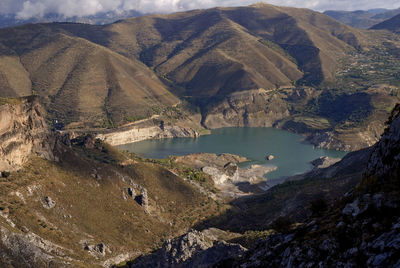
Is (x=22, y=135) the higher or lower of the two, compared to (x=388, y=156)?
lower

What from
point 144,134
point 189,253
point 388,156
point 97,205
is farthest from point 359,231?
point 144,134

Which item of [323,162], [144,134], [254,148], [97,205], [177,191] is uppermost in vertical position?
[97,205]

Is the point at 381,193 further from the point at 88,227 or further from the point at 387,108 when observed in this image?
the point at 387,108

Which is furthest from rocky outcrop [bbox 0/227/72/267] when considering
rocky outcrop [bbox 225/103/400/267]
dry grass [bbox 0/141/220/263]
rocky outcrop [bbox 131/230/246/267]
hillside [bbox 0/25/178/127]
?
hillside [bbox 0/25/178/127]

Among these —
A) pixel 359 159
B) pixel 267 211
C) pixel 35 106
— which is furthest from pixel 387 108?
pixel 35 106

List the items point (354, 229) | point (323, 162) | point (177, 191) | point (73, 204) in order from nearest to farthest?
1. point (354, 229)
2. point (73, 204)
3. point (177, 191)
4. point (323, 162)

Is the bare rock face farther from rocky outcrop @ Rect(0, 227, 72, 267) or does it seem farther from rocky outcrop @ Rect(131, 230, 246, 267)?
rocky outcrop @ Rect(0, 227, 72, 267)

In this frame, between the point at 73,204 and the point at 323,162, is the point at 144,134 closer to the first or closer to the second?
the point at 323,162

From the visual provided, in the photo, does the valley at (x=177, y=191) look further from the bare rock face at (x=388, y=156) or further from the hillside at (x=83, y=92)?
the hillside at (x=83, y=92)
